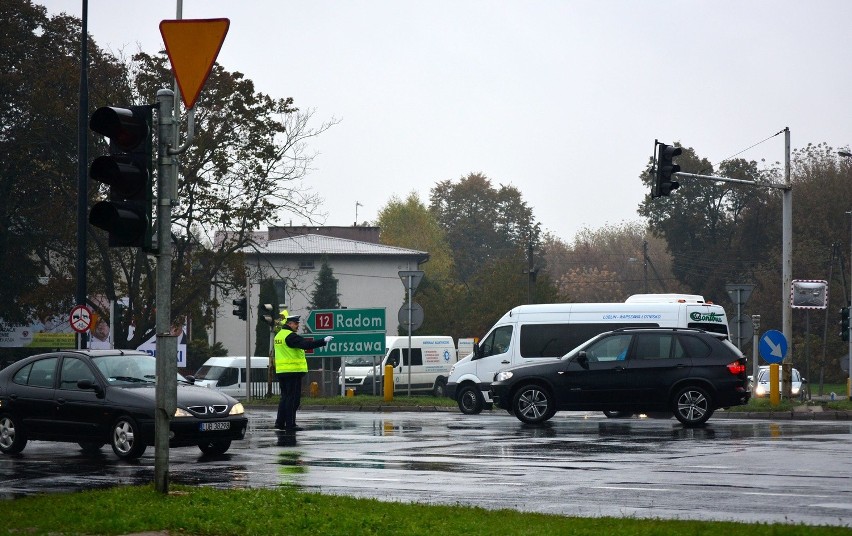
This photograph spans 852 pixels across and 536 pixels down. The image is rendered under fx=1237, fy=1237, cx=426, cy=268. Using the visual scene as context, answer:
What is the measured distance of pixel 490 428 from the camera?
21266 mm

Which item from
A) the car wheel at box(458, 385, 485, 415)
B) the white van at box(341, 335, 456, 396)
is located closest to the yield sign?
the car wheel at box(458, 385, 485, 415)

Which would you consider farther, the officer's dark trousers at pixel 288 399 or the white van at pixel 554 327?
the white van at pixel 554 327

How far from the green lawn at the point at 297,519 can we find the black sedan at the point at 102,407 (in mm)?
5310

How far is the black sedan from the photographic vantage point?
15.9 meters

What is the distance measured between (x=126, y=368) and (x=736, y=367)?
34.2 ft

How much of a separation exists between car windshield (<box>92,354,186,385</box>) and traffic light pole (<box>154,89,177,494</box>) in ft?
20.7

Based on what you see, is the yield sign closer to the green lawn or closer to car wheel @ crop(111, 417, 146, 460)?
the green lawn

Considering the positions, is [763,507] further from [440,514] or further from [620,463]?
[620,463]

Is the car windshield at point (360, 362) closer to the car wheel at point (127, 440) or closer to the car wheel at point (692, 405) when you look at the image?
the car wheel at point (692, 405)

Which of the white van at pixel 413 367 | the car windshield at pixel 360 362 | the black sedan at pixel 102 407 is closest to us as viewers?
the black sedan at pixel 102 407

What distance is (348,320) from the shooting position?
3591cm

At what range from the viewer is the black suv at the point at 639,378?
21234 millimetres

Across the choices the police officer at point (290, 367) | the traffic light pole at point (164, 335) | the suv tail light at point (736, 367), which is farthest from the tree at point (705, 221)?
the traffic light pole at point (164, 335)

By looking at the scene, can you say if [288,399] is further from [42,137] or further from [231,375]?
[231,375]
